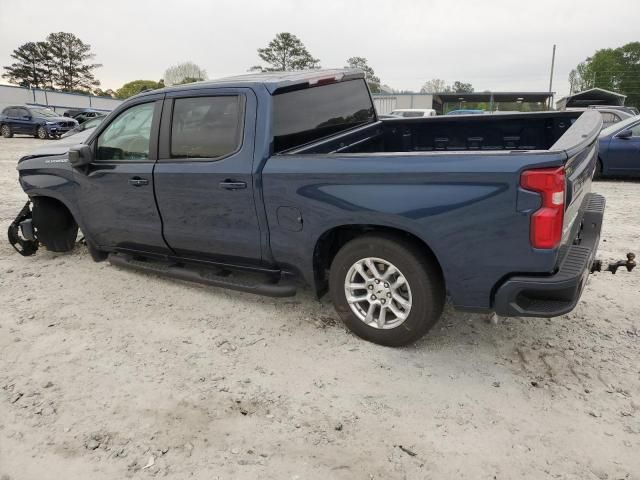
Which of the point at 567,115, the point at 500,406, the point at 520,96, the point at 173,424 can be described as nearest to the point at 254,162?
the point at 173,424

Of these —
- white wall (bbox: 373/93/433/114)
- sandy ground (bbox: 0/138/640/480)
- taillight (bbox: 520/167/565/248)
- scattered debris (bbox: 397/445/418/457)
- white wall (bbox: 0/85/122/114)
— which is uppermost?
white wall (bbox: 0/85/122/114)

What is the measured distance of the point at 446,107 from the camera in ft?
169

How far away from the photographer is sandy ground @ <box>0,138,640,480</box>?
7.81 feet

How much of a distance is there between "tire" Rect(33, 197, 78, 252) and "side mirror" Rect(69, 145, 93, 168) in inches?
48.2

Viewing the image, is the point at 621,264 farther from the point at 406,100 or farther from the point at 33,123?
the point at 406,100

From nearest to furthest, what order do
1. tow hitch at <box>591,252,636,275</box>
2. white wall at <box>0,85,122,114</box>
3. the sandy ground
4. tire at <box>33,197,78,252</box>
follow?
the sandy ground
tow hitch at <box>591,252,636,275</box>
tire at <box>33,197,78,252</box>
white wall at <box>0,85,122,114</box>

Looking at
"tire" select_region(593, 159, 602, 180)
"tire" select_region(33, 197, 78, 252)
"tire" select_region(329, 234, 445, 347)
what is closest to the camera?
"tire" select_region(329, 234, 445, 347)

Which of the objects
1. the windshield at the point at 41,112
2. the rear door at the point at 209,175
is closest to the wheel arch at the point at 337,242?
the rear door at the point at 209,175

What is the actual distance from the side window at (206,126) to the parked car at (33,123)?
22432mm

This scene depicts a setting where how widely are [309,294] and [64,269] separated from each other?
9.05 ft

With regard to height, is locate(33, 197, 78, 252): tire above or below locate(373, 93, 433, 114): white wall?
below

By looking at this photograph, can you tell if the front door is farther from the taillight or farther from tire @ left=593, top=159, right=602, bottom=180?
tire @ left=593, top=159, right=602, bottom=180

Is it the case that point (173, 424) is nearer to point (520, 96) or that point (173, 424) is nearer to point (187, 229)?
point (187, 229)

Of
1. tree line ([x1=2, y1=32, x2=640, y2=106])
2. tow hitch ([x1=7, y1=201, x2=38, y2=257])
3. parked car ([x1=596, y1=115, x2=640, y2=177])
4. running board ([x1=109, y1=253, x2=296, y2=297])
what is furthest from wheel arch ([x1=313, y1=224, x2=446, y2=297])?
tree line ([x1=2, y1=32, x2=640, y2=106])
